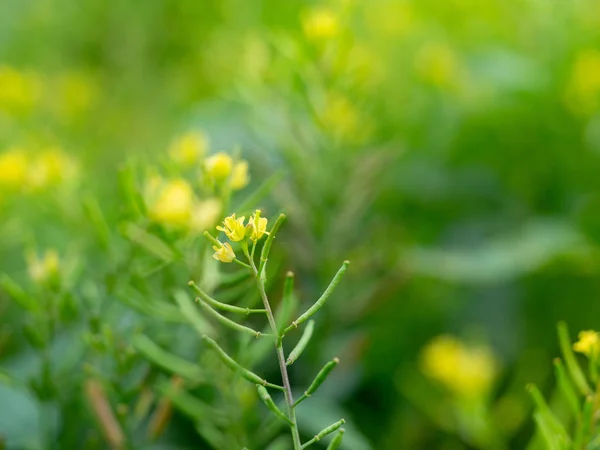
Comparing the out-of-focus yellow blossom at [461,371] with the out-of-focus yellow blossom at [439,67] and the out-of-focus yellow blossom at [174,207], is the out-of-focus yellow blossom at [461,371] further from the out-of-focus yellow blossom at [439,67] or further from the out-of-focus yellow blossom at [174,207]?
the out-of-focus yellow blossom at [439,67]

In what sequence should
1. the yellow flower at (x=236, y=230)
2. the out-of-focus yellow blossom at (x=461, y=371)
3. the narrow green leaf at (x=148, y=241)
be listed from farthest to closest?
1. the out-of-focus yellow blossom at (x=461, y=371)
2. the narrow green leaf at (x=148, y=241)
3. the yellow flower at (x=236, y=230)

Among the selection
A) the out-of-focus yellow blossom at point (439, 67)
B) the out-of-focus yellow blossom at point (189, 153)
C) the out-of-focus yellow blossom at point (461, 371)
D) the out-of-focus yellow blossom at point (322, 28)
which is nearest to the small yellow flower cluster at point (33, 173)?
the out-of-focus yellow blossom at point (189, 153)

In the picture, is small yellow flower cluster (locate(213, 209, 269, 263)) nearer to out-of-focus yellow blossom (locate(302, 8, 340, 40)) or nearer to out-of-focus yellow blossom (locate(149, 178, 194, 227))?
out-of-focus yellow blossom (locate(149, 178, 194, 227))

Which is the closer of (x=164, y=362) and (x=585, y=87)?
(x=164, y=362)

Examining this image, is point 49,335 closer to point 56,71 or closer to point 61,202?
point 61,202

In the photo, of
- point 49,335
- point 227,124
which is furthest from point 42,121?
point 49,335

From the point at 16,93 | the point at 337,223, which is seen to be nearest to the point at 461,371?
the point at 337,223

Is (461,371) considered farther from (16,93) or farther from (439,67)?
(16,93)
